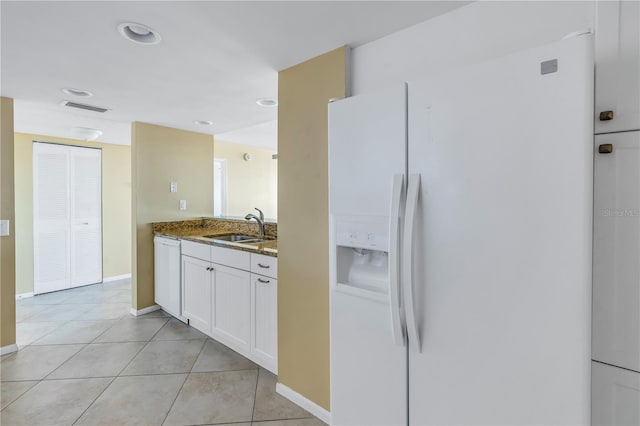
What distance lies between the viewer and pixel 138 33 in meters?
1.71

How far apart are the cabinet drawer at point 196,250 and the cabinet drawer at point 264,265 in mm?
685

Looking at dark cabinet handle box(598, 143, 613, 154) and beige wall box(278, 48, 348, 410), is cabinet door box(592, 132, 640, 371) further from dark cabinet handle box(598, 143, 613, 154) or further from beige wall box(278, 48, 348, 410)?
beige wall box(278, 48, 348, 410)

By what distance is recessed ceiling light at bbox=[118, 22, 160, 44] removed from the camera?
5.30 ft

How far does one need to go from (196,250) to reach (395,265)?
8.02 feet

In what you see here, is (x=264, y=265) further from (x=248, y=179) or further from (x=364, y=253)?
(x=248, y=179)

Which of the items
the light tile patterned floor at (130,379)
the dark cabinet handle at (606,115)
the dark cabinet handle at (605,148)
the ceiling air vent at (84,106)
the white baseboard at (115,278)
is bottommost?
the light tile patterned floor at (130,379)

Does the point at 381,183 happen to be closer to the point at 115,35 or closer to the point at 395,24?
the point at 395,24

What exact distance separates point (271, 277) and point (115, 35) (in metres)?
1.70

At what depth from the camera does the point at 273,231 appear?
337cm

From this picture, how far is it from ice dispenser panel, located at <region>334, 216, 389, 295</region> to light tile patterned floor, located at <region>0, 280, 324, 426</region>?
113cm

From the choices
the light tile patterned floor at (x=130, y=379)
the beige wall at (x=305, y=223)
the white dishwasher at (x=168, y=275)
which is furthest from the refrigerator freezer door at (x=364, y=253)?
the white dishwasher at (x=168, y=275)

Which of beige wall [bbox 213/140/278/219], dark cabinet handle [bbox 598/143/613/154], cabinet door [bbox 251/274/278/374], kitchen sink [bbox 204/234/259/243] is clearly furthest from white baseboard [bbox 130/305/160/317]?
dark cabinet handle [bbox 598/143/613/154]

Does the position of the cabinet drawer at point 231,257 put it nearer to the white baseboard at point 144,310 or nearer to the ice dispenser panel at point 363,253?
the ice dispenser panel at point 363,253

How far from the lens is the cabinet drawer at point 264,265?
7.43 ft
